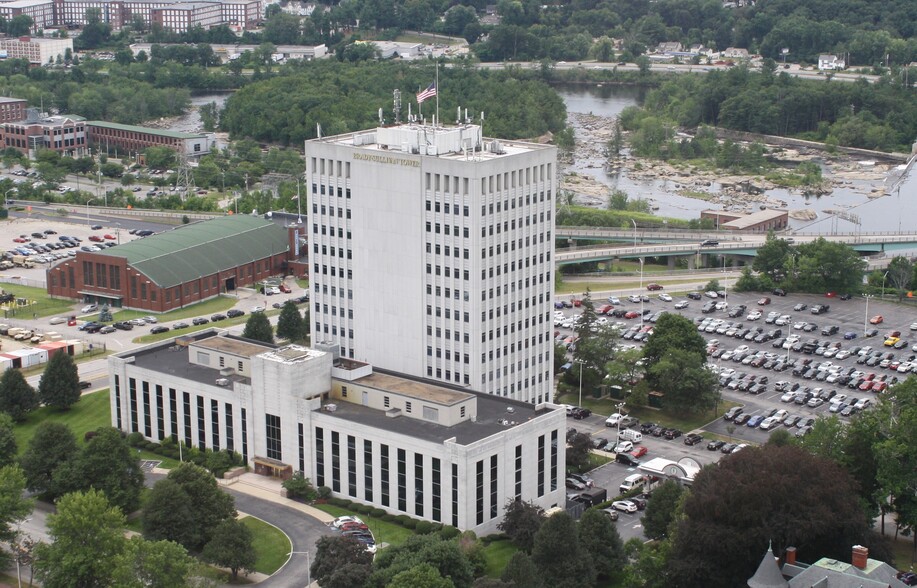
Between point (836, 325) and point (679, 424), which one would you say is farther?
point (836, 325)

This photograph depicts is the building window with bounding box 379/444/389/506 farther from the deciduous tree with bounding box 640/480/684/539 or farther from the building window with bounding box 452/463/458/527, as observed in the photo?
the deciduous tree with bounding box 640/480/684/539

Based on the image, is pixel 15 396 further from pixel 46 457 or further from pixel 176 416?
pixel 46 457

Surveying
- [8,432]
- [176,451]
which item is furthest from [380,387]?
[8,432]

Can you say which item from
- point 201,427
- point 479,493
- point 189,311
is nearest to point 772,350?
point 479,493

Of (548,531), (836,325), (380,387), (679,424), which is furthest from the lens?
(836,325)

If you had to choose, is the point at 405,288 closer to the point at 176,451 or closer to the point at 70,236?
the point at 176,451

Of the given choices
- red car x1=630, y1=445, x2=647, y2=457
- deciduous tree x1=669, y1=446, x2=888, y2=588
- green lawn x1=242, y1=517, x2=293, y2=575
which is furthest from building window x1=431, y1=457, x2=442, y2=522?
red car x1=630, y1=445, x2=647, y2=457
